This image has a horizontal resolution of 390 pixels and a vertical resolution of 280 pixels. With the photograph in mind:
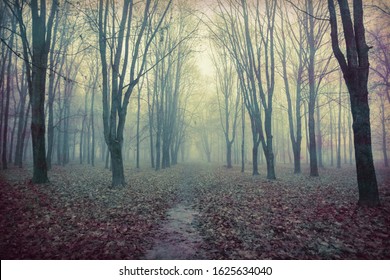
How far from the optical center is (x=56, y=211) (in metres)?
6.45

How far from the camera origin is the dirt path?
432 cm

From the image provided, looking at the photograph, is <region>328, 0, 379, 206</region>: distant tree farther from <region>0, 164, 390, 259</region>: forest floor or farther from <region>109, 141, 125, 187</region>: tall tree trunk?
<region>109, 141, 125, 187</region>: tall tree trunk

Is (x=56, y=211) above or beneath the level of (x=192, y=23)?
beneath

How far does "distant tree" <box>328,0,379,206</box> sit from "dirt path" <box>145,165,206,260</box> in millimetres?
4685

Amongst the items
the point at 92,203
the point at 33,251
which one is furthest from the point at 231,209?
the point at 33,251

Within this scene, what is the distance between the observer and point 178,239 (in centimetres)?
508

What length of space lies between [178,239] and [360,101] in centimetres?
596

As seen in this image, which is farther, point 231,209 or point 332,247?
point 231,209

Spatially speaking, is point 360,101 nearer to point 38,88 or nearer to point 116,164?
point 116,164

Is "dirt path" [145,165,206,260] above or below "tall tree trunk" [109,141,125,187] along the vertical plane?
below

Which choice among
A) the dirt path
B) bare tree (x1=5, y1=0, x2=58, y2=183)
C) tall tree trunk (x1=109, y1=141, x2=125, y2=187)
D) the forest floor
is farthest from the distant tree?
bare tree (x1=5, y1=0, x2=58, y2=183)
